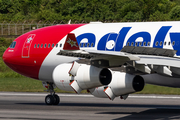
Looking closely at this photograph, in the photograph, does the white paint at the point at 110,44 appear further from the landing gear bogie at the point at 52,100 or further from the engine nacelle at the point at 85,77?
the landing gear bogie at the point at 52,100

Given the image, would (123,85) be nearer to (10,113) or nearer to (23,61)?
(10,113)

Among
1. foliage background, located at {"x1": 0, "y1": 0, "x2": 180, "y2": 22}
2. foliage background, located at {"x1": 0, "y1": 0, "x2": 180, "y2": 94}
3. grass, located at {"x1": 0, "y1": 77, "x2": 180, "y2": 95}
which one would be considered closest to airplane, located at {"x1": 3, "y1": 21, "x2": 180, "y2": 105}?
grass, located at {"x1": 0, "y1": 77, "x2": 180, "y2": 95}

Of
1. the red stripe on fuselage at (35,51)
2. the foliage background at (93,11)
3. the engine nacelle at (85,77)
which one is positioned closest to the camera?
the engine nacelle at (85,77)

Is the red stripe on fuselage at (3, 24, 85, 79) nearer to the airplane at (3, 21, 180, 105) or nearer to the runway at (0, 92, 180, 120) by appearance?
the airplane at (3, 21, 180, 105)

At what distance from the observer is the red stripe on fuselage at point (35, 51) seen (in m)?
26.7

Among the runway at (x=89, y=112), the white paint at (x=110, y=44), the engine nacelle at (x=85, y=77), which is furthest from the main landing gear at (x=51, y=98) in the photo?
the engine nacelle at (x=85, y=77)

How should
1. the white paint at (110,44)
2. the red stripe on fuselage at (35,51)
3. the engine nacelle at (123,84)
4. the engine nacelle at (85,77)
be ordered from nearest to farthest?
the engine nacelle at (85,77) → the engine nacelle at (123,84) → the white paint at (110,44) → the red stripe on fuselage at (35,51)

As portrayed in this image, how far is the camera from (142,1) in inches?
3716

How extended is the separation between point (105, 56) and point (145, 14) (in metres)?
70.7

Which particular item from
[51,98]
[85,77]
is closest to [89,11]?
[51,98]

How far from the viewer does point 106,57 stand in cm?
1912

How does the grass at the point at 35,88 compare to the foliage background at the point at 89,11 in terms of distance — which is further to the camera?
the foliage background at the point at 89,11

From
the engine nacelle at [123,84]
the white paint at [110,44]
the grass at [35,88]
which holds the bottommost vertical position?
the grass at [35,88]

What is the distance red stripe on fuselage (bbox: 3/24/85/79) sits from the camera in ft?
87.6
